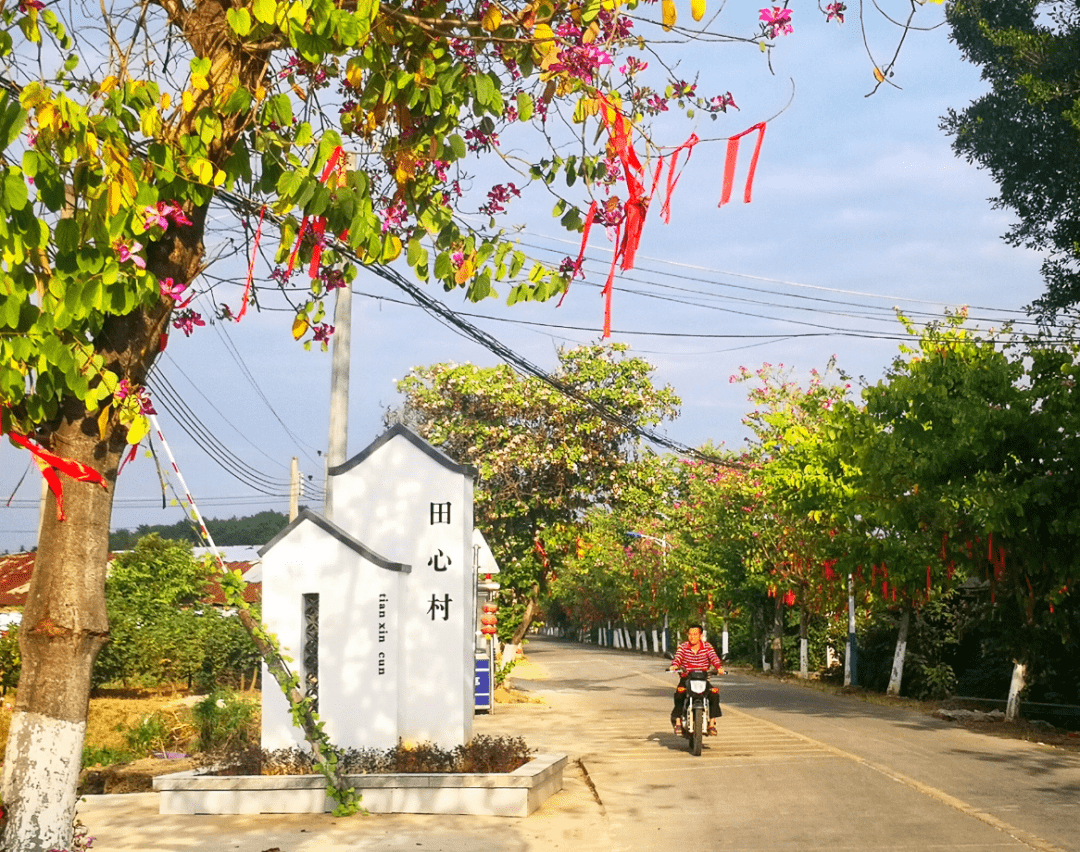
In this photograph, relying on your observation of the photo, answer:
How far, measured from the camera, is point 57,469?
213 inches

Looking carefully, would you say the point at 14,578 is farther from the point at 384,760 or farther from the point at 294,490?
the point at 384,760

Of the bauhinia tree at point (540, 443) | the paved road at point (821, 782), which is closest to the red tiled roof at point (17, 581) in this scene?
the bauhinia tree at point (540, 443)

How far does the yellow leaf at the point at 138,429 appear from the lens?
204 inches

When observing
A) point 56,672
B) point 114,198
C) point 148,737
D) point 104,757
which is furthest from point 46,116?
point 148,737

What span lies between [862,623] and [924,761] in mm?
20407

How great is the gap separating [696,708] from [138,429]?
12746 mm

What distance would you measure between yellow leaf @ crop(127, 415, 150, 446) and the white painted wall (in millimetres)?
8677

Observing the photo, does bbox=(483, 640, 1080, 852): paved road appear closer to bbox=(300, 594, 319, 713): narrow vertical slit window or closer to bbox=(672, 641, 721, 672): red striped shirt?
bbox=(672, 641, 721, 672): red striped shirt

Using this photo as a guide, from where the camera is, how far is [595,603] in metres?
89.6

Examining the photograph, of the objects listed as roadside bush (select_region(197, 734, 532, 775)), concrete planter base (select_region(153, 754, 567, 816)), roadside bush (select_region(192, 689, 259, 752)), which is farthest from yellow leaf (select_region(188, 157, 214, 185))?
roadside bush (select_region(192, 689, 259, 752))

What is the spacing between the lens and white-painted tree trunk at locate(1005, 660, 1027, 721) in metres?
22.5

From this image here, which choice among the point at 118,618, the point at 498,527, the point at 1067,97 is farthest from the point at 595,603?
the point at 1067,97

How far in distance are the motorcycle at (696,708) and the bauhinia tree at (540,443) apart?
17916 millimetres

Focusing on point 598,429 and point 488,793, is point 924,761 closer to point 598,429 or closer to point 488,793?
point 488,793
